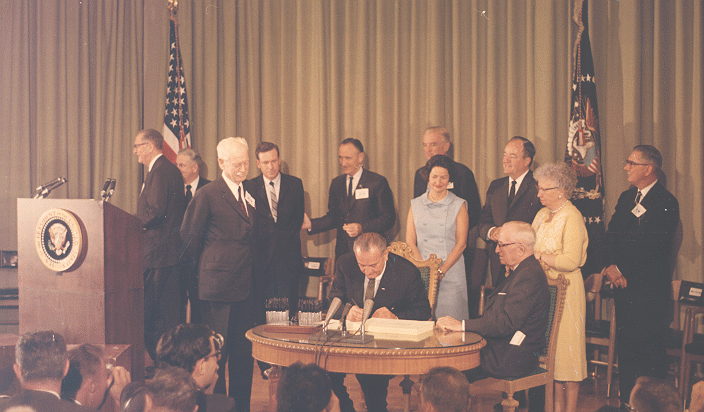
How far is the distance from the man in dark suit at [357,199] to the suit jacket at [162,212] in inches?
48.3

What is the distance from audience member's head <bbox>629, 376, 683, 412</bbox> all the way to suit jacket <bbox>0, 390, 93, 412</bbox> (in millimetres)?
2004

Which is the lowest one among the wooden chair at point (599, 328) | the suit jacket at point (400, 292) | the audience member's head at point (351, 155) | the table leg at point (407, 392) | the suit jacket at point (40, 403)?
the table leg at point (407, 392)

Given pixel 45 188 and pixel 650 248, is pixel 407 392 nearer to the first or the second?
pixel 650 248

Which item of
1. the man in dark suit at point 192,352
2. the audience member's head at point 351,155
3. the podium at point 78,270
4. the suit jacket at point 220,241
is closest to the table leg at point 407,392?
the suit jacket at point 220,241

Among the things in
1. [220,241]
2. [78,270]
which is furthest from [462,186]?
[78,270]

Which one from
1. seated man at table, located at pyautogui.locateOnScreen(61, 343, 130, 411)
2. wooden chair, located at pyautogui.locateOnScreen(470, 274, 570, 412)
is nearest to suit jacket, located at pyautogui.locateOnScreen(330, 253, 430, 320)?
wooden chair, located at pyautogui.locateOnScreen(470, 274, 570, 412)

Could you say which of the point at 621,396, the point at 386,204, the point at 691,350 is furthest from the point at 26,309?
the point at 691,350

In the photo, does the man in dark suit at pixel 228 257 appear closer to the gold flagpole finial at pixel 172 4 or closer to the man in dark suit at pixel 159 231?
the man in dark suit at pixel 159 231

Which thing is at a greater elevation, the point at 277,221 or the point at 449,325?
the point at 277,221

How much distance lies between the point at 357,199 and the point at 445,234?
126cm

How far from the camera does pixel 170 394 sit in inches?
88.2

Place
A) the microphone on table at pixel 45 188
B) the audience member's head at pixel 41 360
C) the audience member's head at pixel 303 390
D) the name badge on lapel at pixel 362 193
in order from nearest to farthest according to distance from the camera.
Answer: the audience member's head at pixel 303 390
the audience member's head at pixel 41 360
the microphone on table at pixel 45 188
the name badge on lapel at pixel 362 193

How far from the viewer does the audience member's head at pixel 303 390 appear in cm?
216

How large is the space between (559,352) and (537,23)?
3497 millimetres
